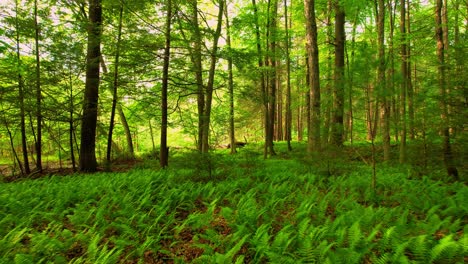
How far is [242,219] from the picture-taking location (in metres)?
4.23

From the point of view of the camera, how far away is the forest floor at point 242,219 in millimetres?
3148

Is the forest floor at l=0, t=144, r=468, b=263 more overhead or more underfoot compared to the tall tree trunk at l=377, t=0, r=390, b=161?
more underfoot

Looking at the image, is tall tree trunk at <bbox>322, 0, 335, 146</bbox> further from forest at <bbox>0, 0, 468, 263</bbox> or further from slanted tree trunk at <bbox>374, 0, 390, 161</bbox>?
slanted tree trunk at <bbox>374, 0, 390, 161</bbox>

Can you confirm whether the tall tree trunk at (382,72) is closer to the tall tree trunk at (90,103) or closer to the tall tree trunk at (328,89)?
the tall tree trunk at (328,89)

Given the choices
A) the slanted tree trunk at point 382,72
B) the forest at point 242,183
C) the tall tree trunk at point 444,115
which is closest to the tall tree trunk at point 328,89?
the forest at point 242,183

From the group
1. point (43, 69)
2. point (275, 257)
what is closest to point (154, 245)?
point (275, 257)

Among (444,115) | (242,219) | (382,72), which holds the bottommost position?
(242,219)

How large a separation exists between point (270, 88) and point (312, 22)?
5.58 meters

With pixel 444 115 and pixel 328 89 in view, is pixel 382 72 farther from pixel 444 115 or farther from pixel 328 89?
pixel 444 115

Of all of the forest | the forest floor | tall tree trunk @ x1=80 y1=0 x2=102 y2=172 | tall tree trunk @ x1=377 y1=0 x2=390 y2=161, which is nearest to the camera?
the forest floor

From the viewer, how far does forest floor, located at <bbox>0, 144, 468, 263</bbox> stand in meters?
3.15

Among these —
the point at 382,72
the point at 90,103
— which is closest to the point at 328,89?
the point at 382,72

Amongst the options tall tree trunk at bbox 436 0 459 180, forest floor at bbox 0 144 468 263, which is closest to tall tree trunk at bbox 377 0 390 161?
tall tree trunk at bbox 436 0 459 180

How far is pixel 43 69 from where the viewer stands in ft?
31.6
